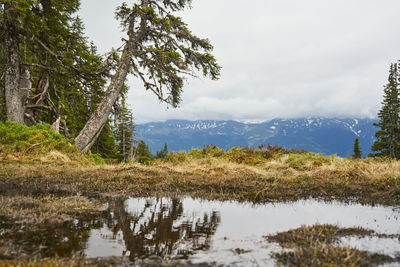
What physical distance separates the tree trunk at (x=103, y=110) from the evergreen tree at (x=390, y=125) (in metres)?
42.1

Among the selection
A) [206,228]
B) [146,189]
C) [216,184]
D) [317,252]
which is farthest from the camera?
[216,184]

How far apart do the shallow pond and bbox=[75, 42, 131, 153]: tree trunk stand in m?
9.81

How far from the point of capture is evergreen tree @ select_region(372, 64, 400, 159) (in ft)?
140

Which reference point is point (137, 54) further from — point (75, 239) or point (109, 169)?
point (75, 239)

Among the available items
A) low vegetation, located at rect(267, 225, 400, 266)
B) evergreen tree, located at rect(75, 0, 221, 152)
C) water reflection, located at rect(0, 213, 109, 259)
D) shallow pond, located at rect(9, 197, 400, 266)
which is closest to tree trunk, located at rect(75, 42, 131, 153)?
evergreen tree, located at rect(75, 0, 221, 152)

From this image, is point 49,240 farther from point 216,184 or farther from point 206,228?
point 216,184

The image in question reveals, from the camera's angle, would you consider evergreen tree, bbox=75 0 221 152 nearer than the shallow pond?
No

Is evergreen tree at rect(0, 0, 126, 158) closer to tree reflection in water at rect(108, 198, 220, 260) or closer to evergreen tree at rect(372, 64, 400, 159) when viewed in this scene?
tree reflection in water at rect(108, 198, 220, 260)

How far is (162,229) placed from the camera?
12.7ft

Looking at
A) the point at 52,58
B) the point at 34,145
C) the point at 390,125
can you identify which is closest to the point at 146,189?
the point at 34,145

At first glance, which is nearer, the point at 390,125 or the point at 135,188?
the point at 135,188

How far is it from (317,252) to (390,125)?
49380 millimetres

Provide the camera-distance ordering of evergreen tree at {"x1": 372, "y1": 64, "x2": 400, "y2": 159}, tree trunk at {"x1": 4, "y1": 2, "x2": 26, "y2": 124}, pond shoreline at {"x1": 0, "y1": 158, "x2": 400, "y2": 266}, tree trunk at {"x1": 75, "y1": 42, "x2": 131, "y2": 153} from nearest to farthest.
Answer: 1. pond shoreline at {"x1": 0, "y1": 158, "x2": 400, "y2": 266}
2. tree trunk at {"x1": 4, "y1": 2, "x2": 26, "y2": 124}
3. tree trunk at {"x1": 75, "y1": 42, "x2": 131, "y2": 153}
4. evergreen tree at {"x1": 372, "y1": 64, "x2": 400, "y2": 159}

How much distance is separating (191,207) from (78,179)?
4216mm
